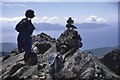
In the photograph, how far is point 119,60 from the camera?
811 inches

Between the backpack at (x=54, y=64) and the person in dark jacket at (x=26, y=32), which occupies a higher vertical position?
the person in dark jacket at (x=26, y=32)

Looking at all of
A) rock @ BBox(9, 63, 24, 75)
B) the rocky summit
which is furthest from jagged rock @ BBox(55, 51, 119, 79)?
rock @ BBox(9, 63, 24, 75)

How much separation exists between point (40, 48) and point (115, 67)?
4968 millimetres

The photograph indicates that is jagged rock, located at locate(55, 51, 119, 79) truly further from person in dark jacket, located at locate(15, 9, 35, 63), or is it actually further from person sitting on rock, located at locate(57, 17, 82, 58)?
person in dark jacket, located at locate(15, 9, 35, 63)

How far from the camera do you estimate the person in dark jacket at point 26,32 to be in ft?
52.3

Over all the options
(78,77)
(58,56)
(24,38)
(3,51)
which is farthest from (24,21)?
(3,51)

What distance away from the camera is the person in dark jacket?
15.9 meters

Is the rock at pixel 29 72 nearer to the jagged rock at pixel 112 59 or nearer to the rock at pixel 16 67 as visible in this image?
the rock at pixel 16 67

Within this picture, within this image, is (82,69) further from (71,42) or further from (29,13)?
(29,13)

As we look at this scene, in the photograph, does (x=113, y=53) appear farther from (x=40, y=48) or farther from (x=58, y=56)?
(x=58, y=56)

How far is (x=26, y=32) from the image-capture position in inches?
633

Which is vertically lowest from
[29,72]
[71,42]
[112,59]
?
[29,72]

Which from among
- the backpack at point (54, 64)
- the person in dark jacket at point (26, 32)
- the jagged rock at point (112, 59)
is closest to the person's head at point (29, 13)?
the person in dark jacket at point (26, 32)

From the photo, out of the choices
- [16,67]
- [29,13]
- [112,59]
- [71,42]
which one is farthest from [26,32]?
[112,59]
